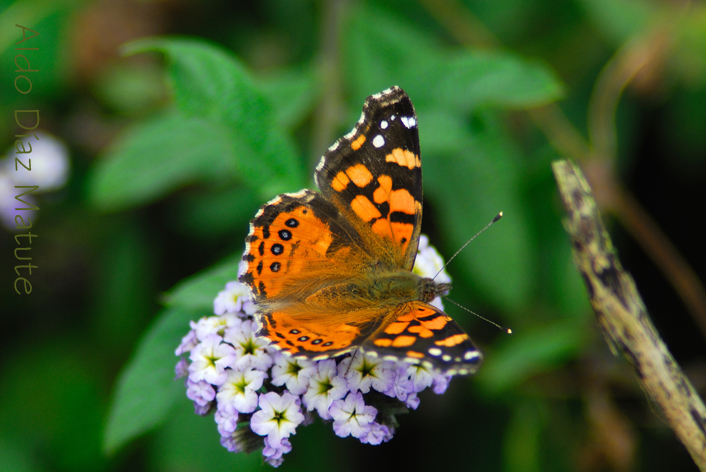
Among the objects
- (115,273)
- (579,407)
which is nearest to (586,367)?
(579,407)

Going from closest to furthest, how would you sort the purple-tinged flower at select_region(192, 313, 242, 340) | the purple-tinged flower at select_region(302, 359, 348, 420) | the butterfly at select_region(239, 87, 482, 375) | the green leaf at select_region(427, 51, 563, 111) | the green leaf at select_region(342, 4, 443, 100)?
1. the purple-tinged flower at select_region(302, 359, 348, 420)
2. the purple-tinged flower at select_region(192, 313, 242, 340)
3. the butterfly at select_region(239, 87, 482, 375)
4. the green leaf at select_region(427, 51, 563, 111)
5. the green leaf at select_region(342, 4, 443, 100)

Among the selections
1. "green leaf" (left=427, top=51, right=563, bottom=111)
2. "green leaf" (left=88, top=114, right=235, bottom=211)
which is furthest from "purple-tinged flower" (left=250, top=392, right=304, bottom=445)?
"green leaf" (left=427, top=51, right=563, bottom=111)

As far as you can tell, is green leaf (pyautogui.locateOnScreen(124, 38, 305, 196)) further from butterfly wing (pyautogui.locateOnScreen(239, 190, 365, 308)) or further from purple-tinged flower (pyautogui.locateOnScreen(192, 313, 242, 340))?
purple-tinged flower (pyautogui.locateOnScreen(192, 313, 242, 340))

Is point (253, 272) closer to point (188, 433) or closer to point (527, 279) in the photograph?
point (188, 433)

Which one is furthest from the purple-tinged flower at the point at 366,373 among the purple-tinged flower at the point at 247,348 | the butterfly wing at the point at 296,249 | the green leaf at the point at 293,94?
the green leaf at the point at 293,94

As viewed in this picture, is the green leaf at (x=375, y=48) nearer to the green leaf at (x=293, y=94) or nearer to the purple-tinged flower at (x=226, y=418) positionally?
the green leaf at (x=293, y=94)
